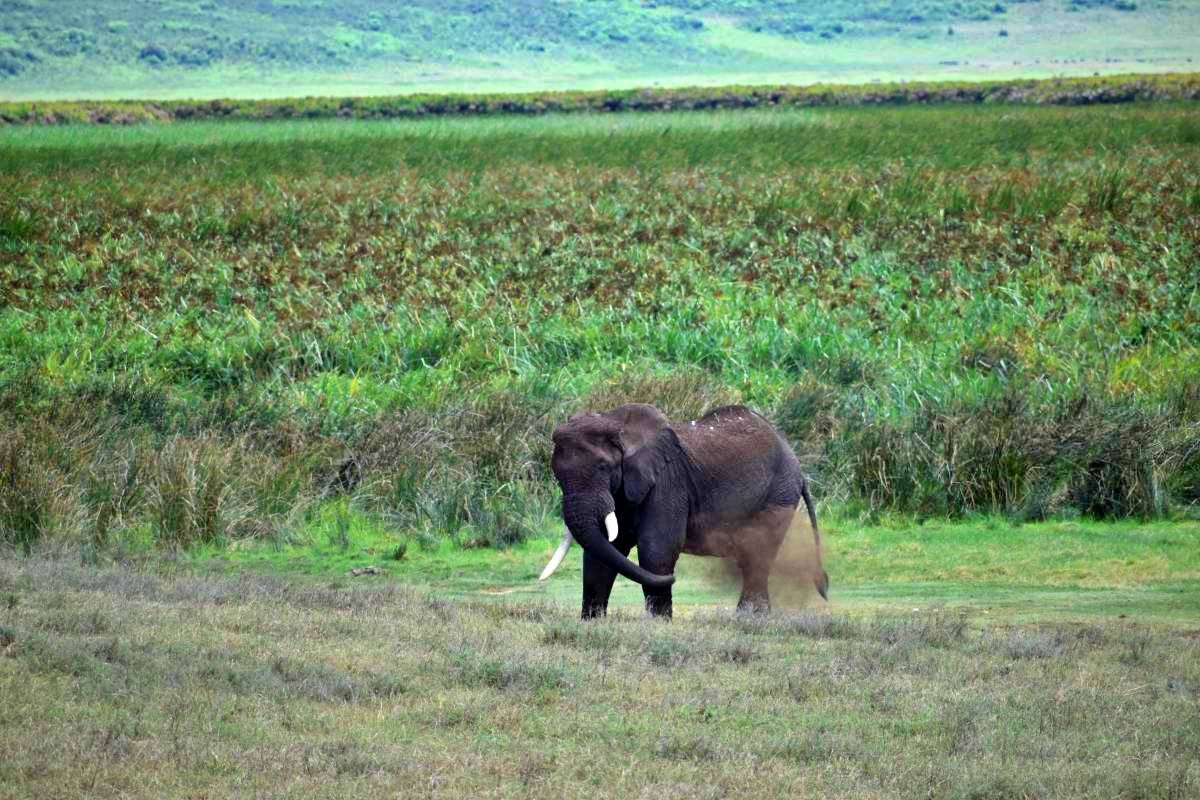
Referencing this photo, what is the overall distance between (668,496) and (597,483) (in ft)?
2.47

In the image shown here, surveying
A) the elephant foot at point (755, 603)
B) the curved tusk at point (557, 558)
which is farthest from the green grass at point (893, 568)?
the curved tusk at point (557, 558)

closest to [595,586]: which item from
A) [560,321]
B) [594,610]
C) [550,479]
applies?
[594,610]

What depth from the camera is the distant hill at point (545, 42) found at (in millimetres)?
133250

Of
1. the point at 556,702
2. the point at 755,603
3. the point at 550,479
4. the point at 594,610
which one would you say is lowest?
the point at 550,479

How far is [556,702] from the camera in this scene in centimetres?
810

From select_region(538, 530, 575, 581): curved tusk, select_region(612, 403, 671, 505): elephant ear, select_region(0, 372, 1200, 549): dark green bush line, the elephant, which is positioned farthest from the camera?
select_region(0, 372, 1200, 549): dark green bush line

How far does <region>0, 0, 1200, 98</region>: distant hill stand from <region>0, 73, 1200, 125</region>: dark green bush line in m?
45.0

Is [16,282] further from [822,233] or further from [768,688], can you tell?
[768,688]

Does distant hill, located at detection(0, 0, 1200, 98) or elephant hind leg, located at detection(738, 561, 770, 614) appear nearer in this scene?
elephant hind leg, located at detection(738, 561, 770, 614)

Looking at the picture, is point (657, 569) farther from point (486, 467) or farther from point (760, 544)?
point (486, 467)

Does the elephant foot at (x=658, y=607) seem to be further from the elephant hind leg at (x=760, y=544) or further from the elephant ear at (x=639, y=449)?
the elephant hind leg at (x=760, y=544)

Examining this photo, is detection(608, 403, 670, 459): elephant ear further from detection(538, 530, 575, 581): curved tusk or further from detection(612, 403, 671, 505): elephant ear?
detection(538, 530, 575, 581): curved tusk

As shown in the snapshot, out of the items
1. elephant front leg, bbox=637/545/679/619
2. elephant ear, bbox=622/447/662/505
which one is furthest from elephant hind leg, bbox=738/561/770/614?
elephant ear, bbox=622/447/662/505

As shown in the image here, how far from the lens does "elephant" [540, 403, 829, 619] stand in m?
10.0
